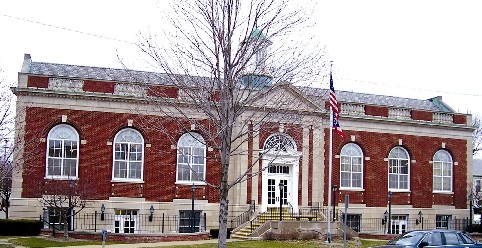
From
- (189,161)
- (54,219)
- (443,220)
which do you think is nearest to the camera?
(54,219)

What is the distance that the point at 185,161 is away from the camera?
35969 mm

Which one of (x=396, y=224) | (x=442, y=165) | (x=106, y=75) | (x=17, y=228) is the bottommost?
(x=396, y=224)

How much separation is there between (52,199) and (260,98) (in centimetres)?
1419

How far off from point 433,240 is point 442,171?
21.7 m

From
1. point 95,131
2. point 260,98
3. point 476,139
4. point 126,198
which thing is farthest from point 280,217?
point 476,139

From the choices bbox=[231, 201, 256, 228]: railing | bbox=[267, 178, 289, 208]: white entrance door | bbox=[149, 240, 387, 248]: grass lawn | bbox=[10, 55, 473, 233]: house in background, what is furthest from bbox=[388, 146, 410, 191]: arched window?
bbox=[231, 201, 256, 228]: railing

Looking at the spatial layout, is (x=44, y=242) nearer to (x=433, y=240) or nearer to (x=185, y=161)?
(x=185, y=161)

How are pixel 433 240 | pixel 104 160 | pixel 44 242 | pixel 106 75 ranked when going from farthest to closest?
pixel 106 75, pixel 104 160, pixel 44 242, pixel 433 240

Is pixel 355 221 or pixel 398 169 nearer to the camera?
pixel 355 221

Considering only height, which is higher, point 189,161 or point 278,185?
point 189,161

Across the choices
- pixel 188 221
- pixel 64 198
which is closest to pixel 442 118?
pixel 188 221

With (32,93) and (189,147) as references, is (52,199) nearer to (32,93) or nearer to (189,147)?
(32,93)

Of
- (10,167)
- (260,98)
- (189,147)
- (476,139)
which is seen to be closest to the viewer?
(260,98)

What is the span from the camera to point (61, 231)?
31234 millimetres
